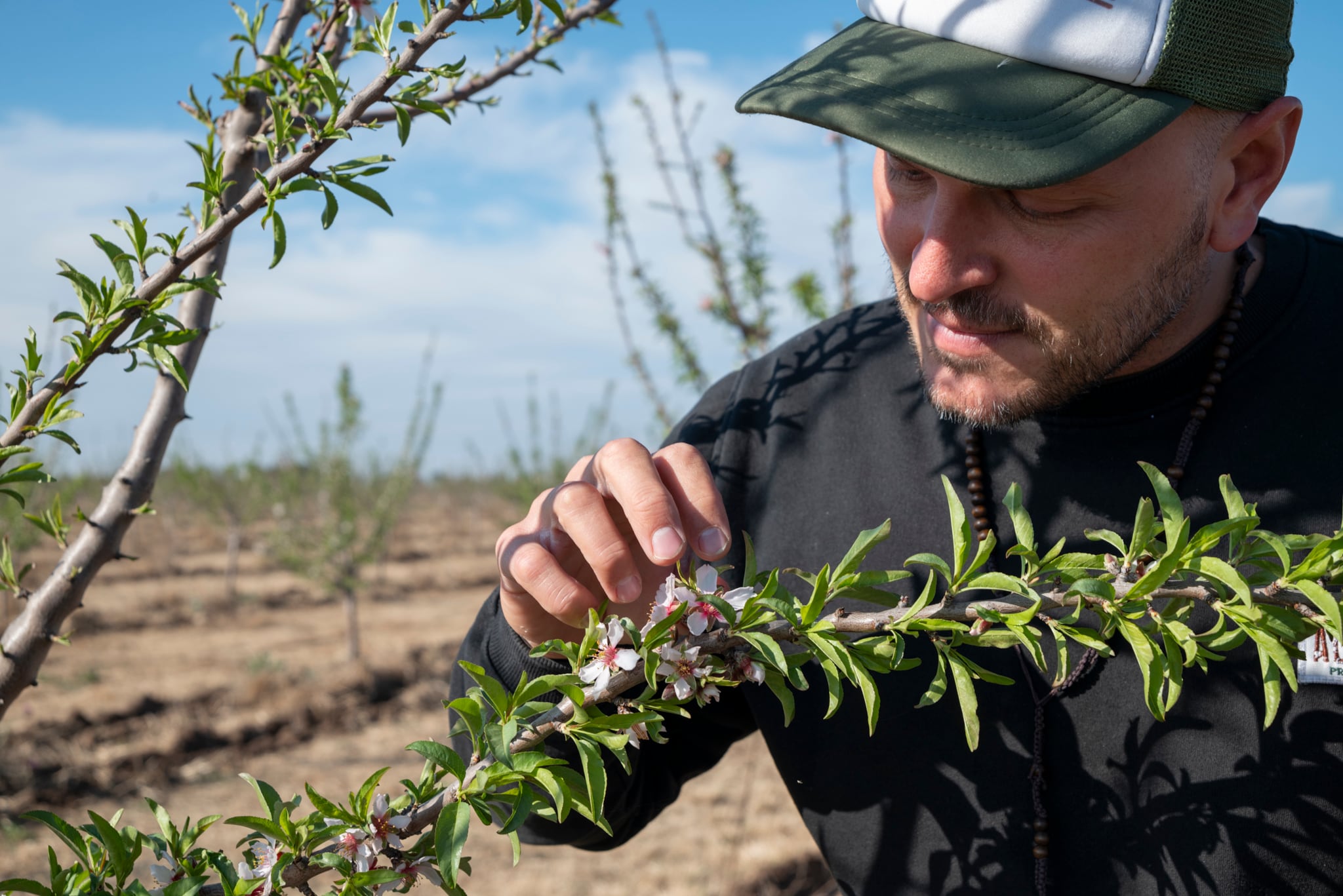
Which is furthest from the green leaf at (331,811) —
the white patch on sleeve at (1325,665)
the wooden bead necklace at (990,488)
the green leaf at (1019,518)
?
the white patch on sleeve at (1325,665)

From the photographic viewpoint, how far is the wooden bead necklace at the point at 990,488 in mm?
1438

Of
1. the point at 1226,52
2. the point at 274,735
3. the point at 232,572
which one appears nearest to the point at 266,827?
the point at 1226,52

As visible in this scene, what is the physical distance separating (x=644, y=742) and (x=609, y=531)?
0.68m

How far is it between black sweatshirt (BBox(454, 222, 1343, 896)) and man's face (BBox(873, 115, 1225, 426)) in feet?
0.52

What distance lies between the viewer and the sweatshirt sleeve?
4.74 ft

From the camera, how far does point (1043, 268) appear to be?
138 cm

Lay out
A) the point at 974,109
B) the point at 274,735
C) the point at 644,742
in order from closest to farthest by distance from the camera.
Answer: the point at 974,109, the point at 644,742, the point at 274,735

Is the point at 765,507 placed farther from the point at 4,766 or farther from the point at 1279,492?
the point at 4,766

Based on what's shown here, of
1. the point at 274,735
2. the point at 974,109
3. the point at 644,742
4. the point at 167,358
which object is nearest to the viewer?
the point at 167,358

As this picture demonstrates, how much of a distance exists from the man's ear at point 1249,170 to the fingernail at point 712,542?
1015 mm

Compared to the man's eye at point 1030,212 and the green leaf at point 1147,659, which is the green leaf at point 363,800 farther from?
the man's eye at point 1030,212

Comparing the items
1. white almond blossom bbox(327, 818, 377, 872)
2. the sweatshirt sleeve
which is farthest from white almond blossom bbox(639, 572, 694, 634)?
the sweatshirt sleeve

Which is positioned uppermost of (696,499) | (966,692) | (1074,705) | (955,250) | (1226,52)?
(1226,52)

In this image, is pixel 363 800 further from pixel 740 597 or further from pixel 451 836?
pixel 740 597
